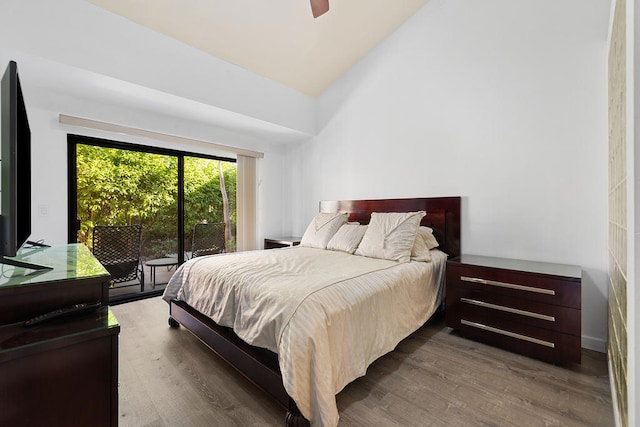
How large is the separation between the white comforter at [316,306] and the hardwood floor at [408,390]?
0.19 meters

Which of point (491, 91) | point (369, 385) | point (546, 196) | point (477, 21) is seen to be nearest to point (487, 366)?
point (369, 385)

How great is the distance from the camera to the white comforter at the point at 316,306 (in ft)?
4.47

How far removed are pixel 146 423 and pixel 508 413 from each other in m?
1.88

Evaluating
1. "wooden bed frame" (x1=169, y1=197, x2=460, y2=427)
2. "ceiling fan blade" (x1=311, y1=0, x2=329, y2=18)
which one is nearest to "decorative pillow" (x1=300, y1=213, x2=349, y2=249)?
"wooden bed frame" (x1=169, y1=197, x2=460, y2=427)

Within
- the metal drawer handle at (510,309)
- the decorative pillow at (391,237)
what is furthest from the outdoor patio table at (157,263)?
the metal drawer handle at (510,309)

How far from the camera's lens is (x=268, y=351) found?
161 cm

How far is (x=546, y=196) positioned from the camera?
2.41 m

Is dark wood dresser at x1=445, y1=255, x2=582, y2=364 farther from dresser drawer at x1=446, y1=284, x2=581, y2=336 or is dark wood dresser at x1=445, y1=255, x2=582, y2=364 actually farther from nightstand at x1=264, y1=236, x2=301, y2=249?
nightstand at x1=264, y1=236, x2=301, y2=249

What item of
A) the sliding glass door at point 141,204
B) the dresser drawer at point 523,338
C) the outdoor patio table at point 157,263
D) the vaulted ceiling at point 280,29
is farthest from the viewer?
the outdoor patio table at point 157,263

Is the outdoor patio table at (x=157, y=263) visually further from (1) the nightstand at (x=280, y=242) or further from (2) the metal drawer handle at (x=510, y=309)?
(2) the metal drawer handle at (x=510, y=309)

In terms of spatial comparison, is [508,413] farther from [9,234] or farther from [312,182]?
[312,182]

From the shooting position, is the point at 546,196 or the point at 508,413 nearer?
the point at 508,413

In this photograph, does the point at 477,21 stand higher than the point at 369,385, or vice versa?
the point at 477,21

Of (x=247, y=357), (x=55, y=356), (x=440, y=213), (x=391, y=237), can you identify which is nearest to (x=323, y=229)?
(x=391, y=237)
